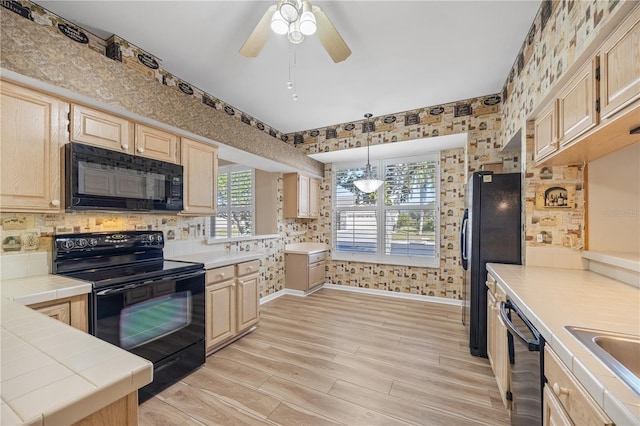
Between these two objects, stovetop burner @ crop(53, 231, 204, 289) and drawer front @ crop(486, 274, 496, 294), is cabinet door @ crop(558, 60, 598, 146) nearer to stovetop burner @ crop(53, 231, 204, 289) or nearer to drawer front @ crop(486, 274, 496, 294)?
drawer front @ crop(486, 274, 496, 294)

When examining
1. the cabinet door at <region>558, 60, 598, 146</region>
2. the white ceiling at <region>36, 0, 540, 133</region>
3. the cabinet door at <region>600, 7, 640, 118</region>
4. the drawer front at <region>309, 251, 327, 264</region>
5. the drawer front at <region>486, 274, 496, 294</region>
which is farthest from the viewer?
the drawer front at <region>309, 251, 327, 264</region>

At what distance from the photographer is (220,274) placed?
257 cm

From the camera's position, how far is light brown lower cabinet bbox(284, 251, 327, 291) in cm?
448

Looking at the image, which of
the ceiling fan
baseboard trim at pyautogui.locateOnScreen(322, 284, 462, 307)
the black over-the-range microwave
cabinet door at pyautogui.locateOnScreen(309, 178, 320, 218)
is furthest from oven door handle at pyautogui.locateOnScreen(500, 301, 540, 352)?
cabinet door at pyautogui.locateOnScreen(309, 178, 320, 218)

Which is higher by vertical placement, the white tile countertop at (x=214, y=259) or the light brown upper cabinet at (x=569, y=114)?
the light brown upper cabinet at (x=569, y=114)

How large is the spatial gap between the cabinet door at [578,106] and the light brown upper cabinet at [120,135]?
3.01 metres

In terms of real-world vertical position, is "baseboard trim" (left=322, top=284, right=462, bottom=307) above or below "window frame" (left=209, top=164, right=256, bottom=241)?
below

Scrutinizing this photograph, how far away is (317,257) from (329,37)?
142 inches

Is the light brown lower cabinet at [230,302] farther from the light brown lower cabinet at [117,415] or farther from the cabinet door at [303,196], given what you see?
the light brown lower cabinet at [117,415]

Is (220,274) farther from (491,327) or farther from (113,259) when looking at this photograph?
(491,327)

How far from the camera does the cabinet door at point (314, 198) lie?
4.88 m

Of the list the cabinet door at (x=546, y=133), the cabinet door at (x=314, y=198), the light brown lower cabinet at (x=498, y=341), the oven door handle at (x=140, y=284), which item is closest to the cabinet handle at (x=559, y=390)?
the light brown lower cabinet at (x=498, y=341)

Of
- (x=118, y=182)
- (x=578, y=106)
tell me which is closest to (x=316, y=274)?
(x=118, y=182)

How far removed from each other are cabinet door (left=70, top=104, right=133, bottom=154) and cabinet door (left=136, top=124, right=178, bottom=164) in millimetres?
67
